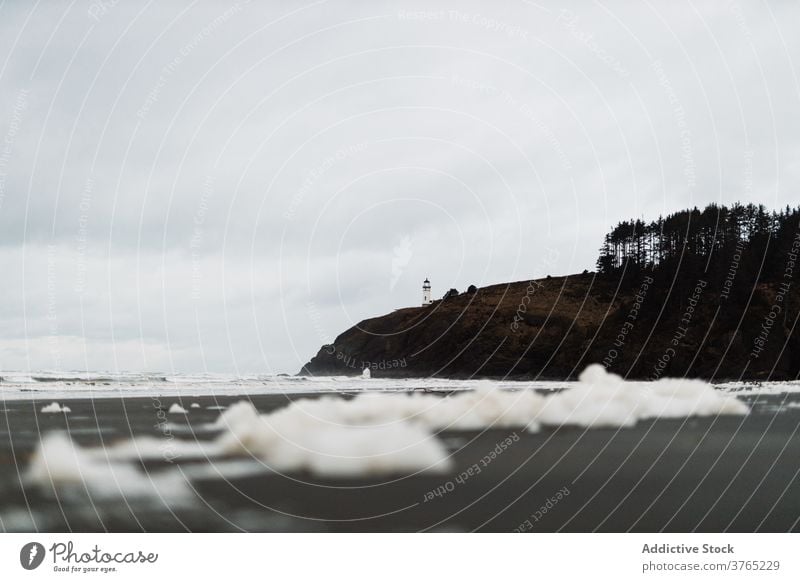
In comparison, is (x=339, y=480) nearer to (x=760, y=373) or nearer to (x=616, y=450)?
(x=616, y=450)

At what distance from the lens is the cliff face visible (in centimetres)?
5484

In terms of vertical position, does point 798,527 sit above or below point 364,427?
below

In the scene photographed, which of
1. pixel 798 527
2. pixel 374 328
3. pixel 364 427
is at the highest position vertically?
pixel 374 328

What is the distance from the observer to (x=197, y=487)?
1126 centimetres

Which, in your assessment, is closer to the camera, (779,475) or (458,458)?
(779,475)

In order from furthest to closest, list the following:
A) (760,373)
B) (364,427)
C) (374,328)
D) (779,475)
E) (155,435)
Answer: (374,328) < (760,373) < (155,435) < (364,427) < (779,475)

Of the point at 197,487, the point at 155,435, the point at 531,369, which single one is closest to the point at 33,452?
the point at 155,435

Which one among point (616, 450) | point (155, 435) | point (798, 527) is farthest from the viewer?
point (155, 435)
